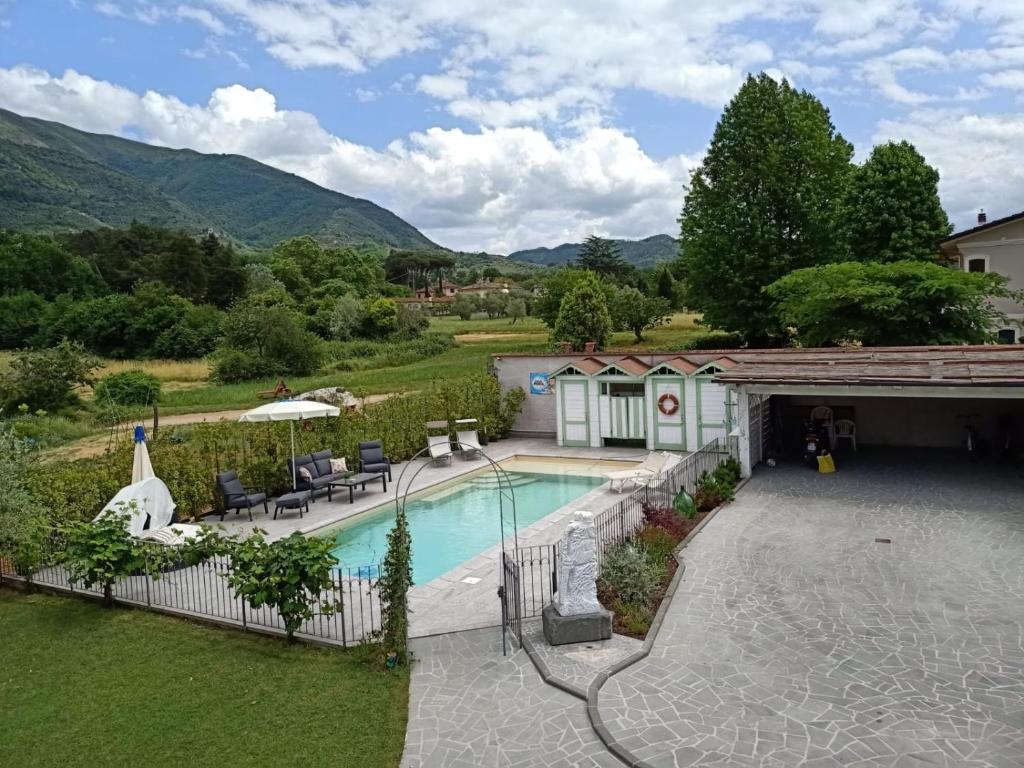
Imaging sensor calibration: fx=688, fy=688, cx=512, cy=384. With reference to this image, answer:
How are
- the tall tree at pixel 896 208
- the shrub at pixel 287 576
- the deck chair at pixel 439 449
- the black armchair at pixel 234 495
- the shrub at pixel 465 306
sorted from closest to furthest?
the shrub at pixel 287 576 → the black armchair at pixel 234 495 → the deck chair at pixel 439 449 → the tall tree at pixel 896 208 → the shrub at pixel 465 306

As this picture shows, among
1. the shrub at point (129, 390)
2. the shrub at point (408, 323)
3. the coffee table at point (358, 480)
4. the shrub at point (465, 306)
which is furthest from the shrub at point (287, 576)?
the shrub at point (465, 306)

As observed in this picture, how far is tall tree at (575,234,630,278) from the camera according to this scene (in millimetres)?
90875

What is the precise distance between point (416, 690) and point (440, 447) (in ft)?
40.6

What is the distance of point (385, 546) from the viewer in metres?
13.6

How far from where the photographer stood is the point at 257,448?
15961mm

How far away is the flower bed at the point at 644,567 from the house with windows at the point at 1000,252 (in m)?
25.7

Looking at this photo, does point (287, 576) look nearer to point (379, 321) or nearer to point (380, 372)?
point (380, 372)

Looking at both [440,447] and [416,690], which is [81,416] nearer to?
[440,447]

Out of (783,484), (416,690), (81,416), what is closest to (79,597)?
(416,690)

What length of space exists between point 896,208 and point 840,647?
98.4ft

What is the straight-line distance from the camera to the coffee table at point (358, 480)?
15836 mm

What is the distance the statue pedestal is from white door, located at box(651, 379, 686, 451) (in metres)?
12.5

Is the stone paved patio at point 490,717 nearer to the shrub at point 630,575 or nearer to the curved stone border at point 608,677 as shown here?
the curved stone border at point 608,677

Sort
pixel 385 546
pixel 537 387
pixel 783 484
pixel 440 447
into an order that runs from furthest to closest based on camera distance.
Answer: pixel 537 387 → pixel 440 447 → pixel 783 484 → pixel 385 546
